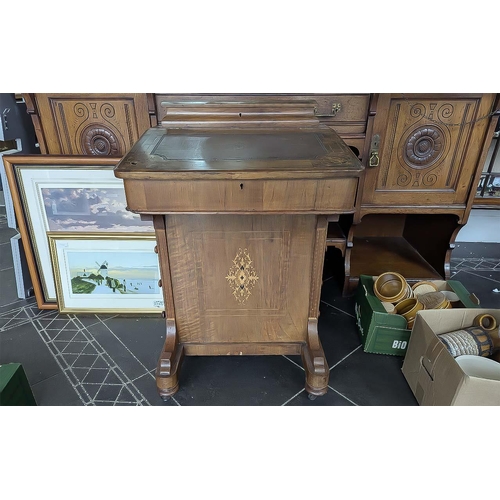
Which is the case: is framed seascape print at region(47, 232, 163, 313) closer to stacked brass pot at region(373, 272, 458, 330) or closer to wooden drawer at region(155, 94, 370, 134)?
wooden drawer at region(155, 94, 370, 134)

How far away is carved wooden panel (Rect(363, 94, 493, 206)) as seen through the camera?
1.87m

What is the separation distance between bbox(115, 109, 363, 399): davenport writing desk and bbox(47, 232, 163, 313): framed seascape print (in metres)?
0.50

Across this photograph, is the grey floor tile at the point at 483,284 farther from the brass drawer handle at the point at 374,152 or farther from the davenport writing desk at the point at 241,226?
the davenport writing desk at the point at 241,226

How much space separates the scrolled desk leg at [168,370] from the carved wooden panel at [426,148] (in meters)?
1.25

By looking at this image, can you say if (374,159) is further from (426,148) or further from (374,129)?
(426,148)

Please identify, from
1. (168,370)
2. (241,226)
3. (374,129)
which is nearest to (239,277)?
(241,226)

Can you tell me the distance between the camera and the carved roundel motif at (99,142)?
1889 mm

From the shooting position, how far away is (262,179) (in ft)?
3.76

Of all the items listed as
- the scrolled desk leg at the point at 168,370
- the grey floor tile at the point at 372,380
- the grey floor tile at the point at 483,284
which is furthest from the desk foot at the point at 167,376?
the grey floor tile at the point at 483,284

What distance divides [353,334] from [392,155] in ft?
3.10

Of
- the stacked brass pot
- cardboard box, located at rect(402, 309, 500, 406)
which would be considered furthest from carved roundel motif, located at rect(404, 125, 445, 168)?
cardboard box, located at rect(402, 309, 500, 406)

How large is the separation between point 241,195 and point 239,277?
505 mm

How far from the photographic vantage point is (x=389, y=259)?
2541 mm

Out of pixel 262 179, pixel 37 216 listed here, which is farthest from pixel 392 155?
pixel 37 216
